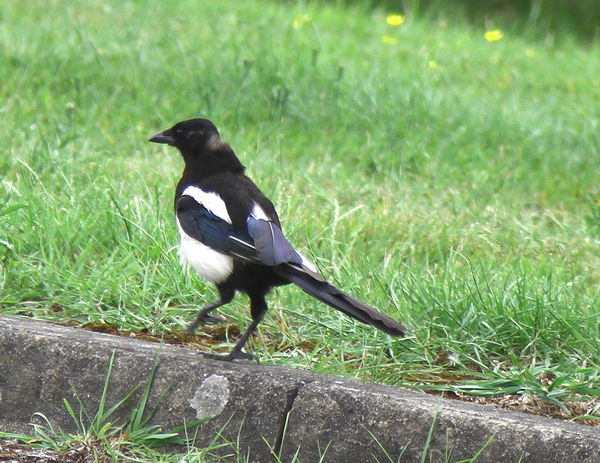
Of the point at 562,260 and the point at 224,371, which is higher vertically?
the point at 224,371

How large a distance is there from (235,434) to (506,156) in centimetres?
350

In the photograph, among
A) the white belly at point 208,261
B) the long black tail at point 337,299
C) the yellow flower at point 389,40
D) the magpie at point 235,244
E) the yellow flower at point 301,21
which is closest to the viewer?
the long black tail at point 337,299

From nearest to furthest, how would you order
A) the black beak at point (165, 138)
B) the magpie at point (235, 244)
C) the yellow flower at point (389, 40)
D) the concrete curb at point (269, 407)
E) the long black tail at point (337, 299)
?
the concrete curb at point (269, 407) → the long black tail at point (337, 299) → the magpie at point (235, 244) → the black beak at point (165, 138) → the yellow flower at point (389, 40)

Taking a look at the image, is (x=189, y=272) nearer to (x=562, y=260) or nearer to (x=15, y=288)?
(x=15, y=288)

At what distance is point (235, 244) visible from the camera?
2.88m

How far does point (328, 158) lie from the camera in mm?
5188

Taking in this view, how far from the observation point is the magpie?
9.06ft

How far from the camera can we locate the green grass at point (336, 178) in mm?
3197

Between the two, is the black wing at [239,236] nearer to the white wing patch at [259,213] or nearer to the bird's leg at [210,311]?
the white wing patch at [259,213]

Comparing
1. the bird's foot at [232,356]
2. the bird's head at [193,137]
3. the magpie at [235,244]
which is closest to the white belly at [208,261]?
the magpie at [235,244]

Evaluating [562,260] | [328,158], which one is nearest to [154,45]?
[328,158]

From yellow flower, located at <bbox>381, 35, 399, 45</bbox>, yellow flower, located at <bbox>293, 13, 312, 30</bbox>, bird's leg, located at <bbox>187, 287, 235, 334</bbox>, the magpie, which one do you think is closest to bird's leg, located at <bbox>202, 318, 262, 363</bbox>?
the magpie

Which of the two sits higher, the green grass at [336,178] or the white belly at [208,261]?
the white belly at [208,261]

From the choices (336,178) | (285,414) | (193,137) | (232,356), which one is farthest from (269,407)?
(336,178)
